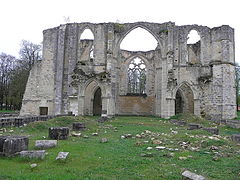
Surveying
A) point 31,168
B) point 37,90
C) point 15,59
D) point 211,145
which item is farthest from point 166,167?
point 15,59

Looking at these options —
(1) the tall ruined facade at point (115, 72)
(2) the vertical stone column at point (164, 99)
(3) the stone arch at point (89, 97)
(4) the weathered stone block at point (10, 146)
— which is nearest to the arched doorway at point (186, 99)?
(1) the tall ruined facade at point (115, 72)

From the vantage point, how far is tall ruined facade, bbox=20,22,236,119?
2131cm

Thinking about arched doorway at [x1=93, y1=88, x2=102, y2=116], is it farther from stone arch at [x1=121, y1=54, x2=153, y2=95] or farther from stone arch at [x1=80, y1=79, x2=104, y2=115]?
stone arch at [x1=121, y1=54, x2=153, y2=95]

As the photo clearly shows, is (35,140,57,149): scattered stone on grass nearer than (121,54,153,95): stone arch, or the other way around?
(35,140,57,149): scattered stone on grass

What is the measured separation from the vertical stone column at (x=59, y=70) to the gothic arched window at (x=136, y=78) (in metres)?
8.41

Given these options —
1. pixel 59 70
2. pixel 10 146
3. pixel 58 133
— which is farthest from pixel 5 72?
pixel 10 146

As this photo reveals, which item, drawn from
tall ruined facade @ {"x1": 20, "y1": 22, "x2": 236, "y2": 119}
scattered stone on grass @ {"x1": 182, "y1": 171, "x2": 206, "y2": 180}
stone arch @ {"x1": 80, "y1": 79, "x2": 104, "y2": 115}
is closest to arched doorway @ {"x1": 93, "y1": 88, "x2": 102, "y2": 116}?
tall ruined facade @ {"x1": 20, "y1": 22, "x2": 236, "y2": 119}

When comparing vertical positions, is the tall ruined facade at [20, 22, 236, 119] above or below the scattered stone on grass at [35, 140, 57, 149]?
above

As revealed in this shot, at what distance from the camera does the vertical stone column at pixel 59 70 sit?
75.2 feet

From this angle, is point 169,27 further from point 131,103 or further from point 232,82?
point 131,103

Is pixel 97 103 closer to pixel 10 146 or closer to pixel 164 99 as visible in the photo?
pixel 164 99

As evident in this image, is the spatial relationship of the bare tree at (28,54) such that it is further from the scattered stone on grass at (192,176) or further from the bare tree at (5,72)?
the scattered stone on grass at (192,176)

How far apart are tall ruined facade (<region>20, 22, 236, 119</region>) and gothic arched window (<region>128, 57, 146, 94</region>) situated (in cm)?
272

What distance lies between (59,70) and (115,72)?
548cm
